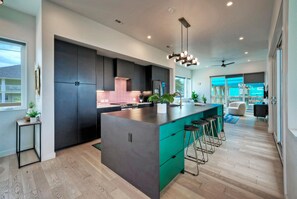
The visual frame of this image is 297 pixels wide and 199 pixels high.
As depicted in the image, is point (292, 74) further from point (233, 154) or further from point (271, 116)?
point (271, 116)

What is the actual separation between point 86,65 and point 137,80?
2264 mm

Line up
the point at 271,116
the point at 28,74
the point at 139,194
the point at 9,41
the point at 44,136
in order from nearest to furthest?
the point at 139,194 → the point at 44,136 → the point at 9,41 → the point at 28,74 → the point at 271,116

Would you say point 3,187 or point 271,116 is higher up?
point 271,116

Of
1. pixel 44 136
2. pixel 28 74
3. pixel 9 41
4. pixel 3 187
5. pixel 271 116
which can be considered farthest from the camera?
pixel 271 116

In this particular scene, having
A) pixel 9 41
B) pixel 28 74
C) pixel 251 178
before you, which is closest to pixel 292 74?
pixel 251 178

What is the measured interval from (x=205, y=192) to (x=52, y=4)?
4.16 m

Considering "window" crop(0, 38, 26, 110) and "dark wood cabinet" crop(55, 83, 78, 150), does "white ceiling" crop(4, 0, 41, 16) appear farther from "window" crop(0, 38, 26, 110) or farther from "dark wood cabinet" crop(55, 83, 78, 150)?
"dark wood cabinet" crop(55, 83, 78, 150)

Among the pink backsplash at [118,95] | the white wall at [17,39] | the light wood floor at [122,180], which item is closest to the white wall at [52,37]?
the light wood floor at [122,180]

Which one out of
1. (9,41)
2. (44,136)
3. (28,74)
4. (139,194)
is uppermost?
(9,41)

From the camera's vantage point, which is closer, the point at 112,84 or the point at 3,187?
the point at 3,187

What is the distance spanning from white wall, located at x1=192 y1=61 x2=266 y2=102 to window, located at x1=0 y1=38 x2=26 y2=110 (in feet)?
30.4

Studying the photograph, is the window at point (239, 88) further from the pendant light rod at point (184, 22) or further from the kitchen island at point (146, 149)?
the kitchen island at point (146, 149)

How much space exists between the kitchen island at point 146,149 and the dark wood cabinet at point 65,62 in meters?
1.58

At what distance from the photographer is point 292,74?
4.65 feet
